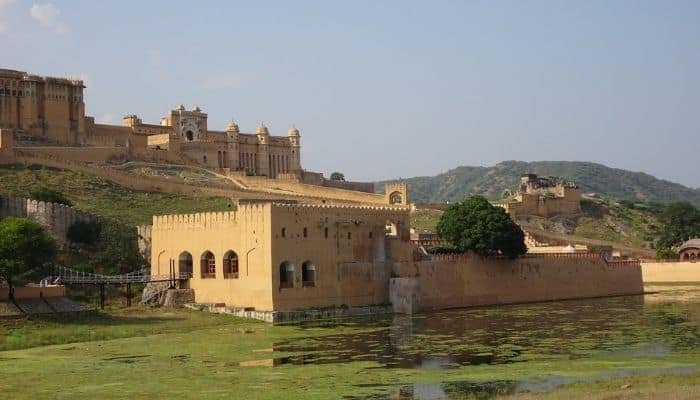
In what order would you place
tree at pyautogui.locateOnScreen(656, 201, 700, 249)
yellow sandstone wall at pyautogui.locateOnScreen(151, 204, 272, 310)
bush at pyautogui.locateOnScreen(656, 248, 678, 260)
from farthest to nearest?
tree at pyautogui.locateOnScreen(656, 201, 700, 249)
bush at pyautogui.locateOnScreen(656, 248, 678, 260)
yellow sandstone wall at pyautogui.locateOnScreen(151, 204, 272, 310)

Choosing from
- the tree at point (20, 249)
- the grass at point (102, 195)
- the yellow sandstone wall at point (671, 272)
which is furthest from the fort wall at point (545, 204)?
the tree at point (20, 249)

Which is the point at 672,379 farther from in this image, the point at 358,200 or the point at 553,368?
the point at 358,200

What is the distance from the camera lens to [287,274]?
3819cm

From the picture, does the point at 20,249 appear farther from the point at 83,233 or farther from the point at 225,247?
the point at 83,233

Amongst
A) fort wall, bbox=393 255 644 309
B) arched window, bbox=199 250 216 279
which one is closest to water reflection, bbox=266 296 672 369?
fort wall, bbox=393 255 644 309

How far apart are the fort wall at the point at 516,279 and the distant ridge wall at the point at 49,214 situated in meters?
14.2

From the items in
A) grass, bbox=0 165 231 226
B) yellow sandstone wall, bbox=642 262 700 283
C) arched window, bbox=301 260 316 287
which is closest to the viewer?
arched window, bbox=301 260 316 287

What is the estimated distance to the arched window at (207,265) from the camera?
132 feet

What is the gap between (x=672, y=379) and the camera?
867 inches

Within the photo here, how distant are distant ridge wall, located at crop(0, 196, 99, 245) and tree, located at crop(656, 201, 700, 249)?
135 feet

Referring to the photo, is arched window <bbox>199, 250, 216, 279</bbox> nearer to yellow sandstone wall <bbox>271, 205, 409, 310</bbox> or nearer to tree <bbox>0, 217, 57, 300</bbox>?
yellow sandstone wall <bbox>271, 205, 409, 310</bbox>

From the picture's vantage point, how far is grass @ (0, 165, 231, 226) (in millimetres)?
52469

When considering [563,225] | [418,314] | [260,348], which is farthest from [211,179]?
Answer: [260,348]

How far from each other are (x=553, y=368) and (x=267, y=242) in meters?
15.6
